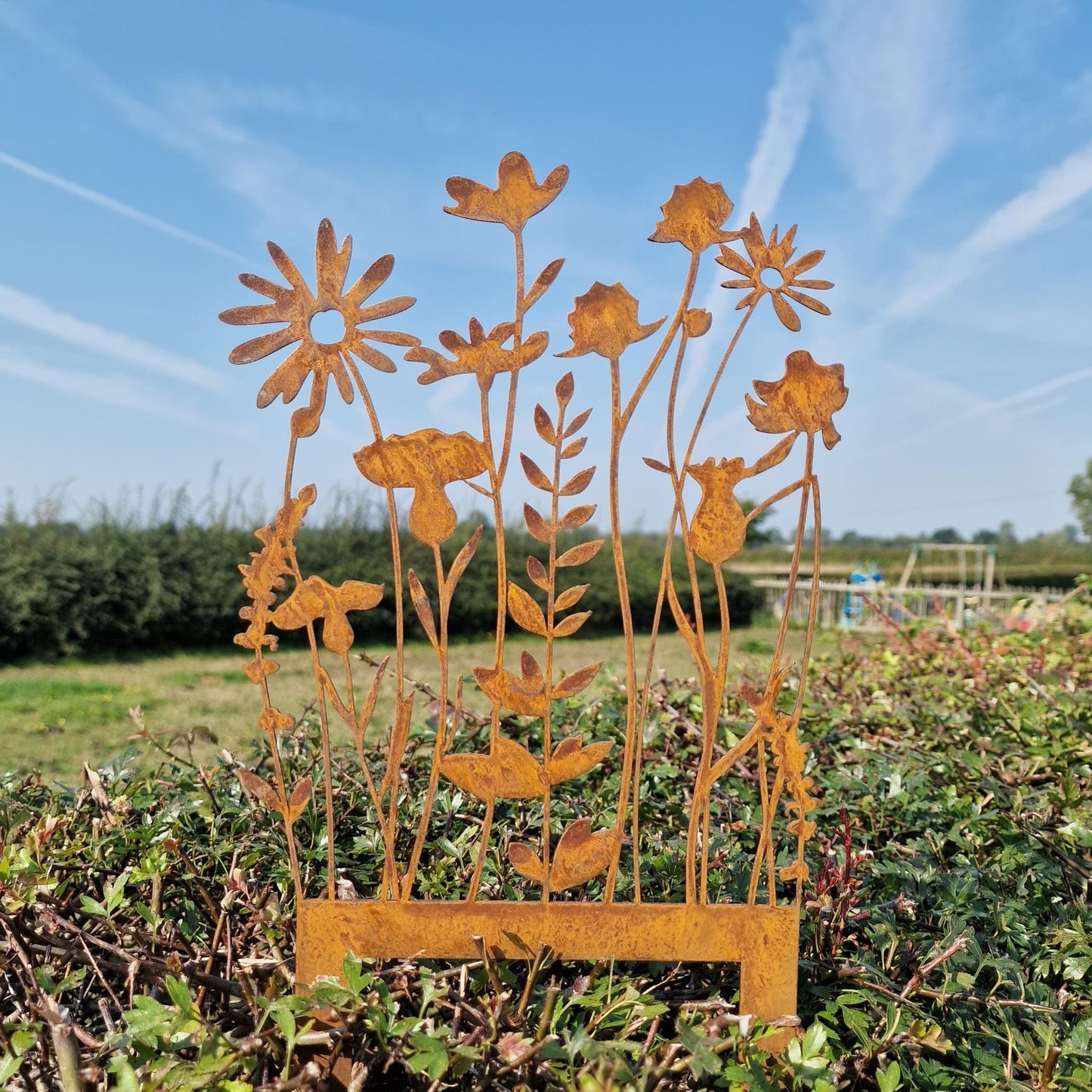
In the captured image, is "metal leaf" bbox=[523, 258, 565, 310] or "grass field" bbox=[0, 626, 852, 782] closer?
"metal leaf" bbox=[523, 258, 565, 310]

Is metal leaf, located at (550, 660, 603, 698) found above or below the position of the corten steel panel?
above

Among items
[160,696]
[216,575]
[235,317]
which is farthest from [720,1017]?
[216,575]

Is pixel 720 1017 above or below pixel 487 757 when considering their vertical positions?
below

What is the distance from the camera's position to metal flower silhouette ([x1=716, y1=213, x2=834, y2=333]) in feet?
4.36

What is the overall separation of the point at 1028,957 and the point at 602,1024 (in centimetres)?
79

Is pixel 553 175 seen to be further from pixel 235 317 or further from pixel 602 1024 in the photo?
pixel 602 1024

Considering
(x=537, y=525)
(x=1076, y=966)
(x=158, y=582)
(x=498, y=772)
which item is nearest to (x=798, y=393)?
(x=537, y=525)

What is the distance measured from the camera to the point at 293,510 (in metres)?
1.33

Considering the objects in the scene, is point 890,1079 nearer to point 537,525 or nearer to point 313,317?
point 537,525

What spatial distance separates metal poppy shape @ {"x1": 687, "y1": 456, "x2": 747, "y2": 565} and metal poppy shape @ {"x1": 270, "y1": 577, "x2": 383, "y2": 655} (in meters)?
0.52

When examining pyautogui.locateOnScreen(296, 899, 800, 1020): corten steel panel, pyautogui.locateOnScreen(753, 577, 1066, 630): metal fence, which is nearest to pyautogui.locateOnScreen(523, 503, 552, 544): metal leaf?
pyautogui.locateOnScreen(296, 899, 800, 1020): corten steel panel

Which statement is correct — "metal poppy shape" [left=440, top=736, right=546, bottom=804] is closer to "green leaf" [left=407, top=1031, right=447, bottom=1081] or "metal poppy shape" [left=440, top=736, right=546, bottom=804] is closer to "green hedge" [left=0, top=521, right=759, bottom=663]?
"green leaf" [left=407, top=1031, right=447, bottom=1081]

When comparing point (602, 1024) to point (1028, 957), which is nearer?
point (602, 1024)

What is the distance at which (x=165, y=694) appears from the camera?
721 centimetres
